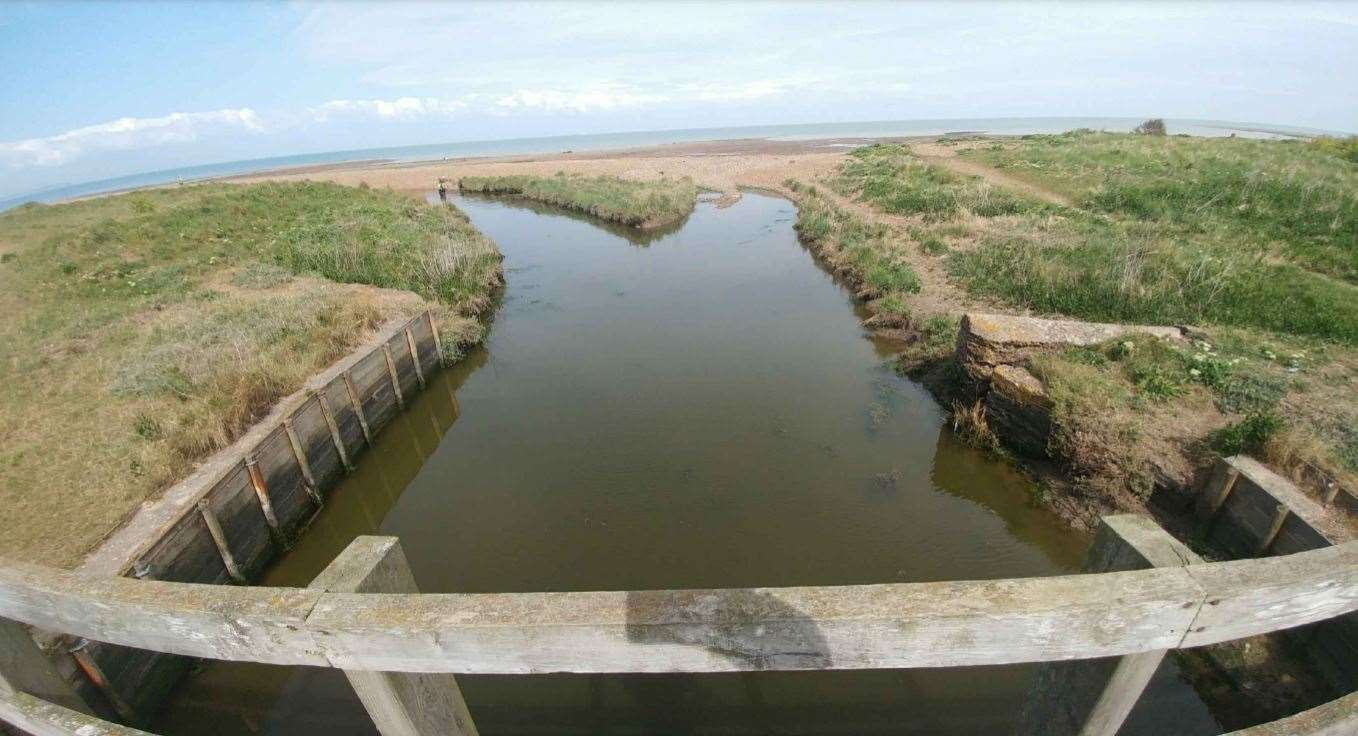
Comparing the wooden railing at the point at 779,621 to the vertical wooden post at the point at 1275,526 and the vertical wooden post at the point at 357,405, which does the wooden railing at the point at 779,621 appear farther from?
the vertical wooden post at the point at 357,405

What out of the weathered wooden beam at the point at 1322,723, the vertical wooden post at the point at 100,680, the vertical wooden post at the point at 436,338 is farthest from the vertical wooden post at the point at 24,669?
the vertical wooden post at the point at 436,338

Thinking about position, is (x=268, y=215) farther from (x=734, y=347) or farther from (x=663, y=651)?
(x=663, y=651)

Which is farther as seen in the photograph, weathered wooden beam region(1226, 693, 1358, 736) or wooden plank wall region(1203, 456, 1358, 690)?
wooden plank wall region(1203, 456, 1358, 690)

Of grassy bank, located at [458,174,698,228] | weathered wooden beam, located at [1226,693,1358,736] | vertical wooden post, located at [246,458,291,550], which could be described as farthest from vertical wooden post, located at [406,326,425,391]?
grassy bank, located at [458,174,698,228]

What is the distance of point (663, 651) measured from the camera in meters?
1.82

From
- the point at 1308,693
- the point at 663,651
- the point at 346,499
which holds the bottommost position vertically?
the point at 346,499

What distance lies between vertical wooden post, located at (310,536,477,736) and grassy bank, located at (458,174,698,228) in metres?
26.5

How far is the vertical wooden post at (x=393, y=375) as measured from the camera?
35.5 feet

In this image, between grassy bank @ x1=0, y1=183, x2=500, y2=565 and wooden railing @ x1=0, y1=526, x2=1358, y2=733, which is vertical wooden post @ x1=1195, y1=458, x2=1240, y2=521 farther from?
grassy bank @ x1=0, y1=183, x2=500, y2=565

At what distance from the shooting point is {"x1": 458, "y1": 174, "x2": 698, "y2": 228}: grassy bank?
1139 inches

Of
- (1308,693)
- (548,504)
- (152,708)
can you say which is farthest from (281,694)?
Answer: (1308,693)

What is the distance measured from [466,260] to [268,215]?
14.7 meters

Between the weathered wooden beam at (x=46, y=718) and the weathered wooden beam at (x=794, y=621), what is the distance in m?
0.86

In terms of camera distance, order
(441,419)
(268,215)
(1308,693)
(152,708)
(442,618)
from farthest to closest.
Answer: (268,215) < (441,419) < (152,708) < (1308,693) < (442,618)
